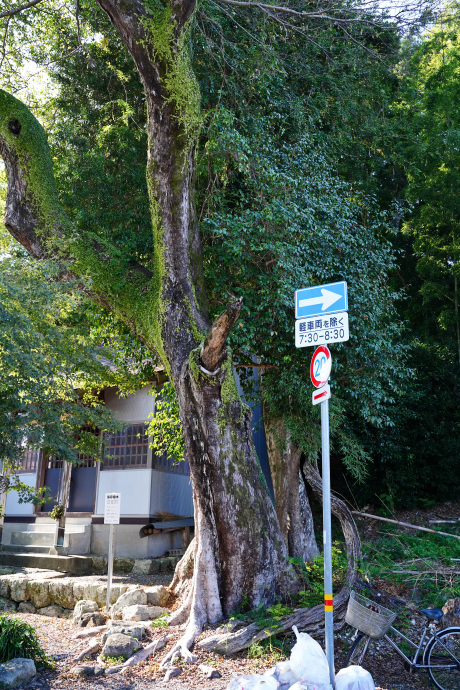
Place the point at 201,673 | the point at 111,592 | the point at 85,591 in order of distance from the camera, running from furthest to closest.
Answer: the point at 85,591 < the point at 111,592 < the point at 201,673

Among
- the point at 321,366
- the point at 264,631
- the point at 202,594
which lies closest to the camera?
the point at 321,366

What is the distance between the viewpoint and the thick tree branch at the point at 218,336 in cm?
665

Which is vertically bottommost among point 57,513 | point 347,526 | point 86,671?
point 86,671

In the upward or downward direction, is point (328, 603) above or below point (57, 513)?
below

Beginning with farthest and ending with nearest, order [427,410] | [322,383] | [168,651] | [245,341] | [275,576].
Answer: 1. [427,410]
2. [245,341]
3. [275,576]
4. [168,651]
5. [322,383]

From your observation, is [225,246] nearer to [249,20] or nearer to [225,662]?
[249,20]

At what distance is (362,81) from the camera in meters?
12.8

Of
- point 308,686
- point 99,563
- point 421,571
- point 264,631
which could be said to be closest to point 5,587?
point 99,563

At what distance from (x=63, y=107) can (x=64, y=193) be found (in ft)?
8.75

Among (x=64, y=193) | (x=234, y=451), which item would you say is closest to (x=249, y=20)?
(x=64, y=193)

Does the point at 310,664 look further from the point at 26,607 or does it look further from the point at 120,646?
the point at 26,607

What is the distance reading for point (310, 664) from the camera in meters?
4.56

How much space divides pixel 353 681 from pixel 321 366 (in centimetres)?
250

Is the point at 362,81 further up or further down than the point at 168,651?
further up
